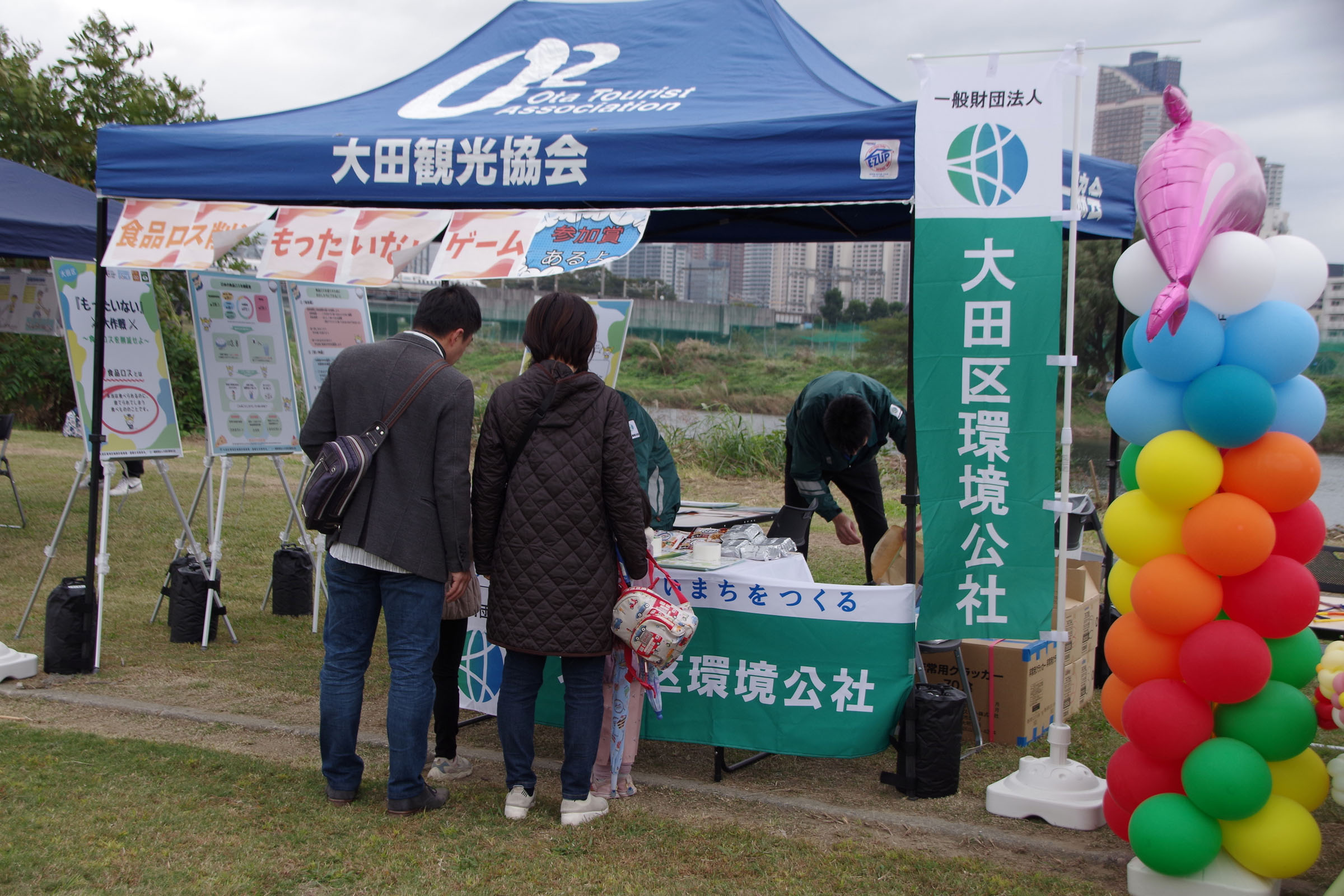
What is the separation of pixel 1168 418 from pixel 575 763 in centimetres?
210

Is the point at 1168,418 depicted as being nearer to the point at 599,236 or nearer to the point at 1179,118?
the point at 1179,118

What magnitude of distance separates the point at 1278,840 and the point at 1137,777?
366mm

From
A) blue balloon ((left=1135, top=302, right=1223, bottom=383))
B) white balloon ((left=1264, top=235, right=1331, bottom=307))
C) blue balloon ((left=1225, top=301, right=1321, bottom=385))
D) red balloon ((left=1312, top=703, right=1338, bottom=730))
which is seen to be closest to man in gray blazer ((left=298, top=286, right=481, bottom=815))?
blue balloon ((left=1135, top=302, right=1223, bottom=383))

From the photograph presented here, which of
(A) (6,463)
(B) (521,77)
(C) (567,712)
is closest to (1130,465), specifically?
(C) (567,712)

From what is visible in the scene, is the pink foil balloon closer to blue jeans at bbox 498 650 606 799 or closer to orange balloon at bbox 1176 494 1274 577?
orange balloon at bbox 1176 494 1274 577

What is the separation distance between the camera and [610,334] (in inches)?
189

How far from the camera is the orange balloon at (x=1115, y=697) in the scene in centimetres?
314

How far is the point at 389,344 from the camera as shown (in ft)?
10.8

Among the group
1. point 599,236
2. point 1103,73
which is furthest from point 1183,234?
point 599,236

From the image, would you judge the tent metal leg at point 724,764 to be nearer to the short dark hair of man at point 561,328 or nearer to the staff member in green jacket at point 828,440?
the staff member in green jacket at point 828,440

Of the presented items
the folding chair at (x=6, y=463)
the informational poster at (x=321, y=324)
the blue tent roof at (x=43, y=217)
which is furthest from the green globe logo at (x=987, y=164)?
the folding chair at (x=6, y=463)

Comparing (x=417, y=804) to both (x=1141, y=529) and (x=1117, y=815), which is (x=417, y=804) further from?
(x=1141, y=529)

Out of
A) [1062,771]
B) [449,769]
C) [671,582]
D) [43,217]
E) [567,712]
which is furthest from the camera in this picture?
[43,217]

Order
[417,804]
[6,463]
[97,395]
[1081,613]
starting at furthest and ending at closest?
1. [6,463]
2. [97,395]
3. [1081,613]
4. [417,804]
